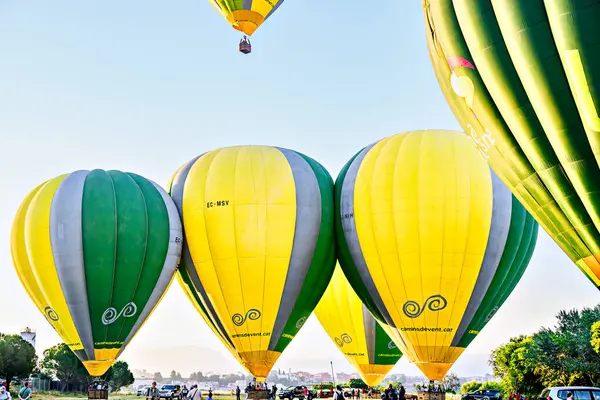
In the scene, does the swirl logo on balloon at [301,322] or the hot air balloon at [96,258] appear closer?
the hot air balloon at [96,258]

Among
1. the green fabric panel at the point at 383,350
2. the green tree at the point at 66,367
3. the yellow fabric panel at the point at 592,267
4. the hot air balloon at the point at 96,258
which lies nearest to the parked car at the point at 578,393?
the yellow fabric panel at the point at 592,267

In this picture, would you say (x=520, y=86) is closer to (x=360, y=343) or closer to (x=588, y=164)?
(x=588, y=164)

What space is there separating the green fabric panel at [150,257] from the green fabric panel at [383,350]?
8.55m

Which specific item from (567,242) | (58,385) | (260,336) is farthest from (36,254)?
(58,385)

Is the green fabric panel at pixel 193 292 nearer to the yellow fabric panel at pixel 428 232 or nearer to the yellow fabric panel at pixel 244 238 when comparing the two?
the yellow fabric panel at pixel 244 238

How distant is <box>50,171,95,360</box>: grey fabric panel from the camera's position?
20.3m

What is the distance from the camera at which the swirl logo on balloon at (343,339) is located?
86.6ft

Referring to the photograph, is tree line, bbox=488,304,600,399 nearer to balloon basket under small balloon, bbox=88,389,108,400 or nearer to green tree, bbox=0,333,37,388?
balloon basket under small balloon, bbox=88,389,108,400

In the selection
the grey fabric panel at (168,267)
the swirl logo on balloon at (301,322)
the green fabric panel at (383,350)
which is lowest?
the green fabric panel at (383,350)

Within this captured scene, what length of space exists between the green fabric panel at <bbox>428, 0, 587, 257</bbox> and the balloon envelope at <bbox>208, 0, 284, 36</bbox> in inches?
519

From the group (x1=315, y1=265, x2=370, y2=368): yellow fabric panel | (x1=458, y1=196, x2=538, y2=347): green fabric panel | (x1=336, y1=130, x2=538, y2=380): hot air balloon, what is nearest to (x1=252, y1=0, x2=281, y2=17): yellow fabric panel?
(x1=336, y1=130, x2=538, y2=380): hot air balloon

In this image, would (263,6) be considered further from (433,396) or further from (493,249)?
(433,396)

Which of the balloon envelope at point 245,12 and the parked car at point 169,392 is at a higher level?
the balloon envelope at point 245,12

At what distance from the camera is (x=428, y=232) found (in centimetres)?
1986
